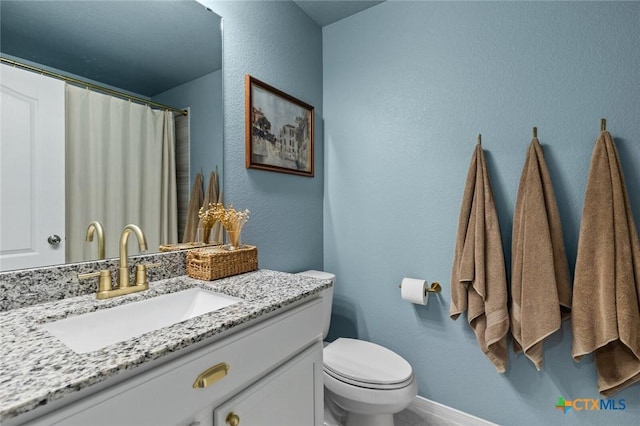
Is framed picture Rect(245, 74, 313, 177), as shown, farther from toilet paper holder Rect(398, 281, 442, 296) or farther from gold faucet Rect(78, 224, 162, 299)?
toilet paper holder Rect(398, 281, 442, 296)

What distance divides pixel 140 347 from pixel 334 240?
60.3 inches

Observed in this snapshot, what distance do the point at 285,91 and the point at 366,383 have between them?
1.60 meters

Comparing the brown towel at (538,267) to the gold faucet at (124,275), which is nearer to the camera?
the gold faucet at (124,275)

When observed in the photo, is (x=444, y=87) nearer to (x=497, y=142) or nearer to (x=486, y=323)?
(x=497, y=142)

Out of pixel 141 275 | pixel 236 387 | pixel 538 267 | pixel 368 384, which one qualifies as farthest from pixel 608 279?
pixel 141 275

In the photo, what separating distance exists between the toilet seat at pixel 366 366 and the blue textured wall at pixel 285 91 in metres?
0.56

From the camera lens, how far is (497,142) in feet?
5.00

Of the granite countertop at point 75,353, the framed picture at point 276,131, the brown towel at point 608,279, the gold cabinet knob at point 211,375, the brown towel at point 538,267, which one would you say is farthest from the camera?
the framed picture at point 276,131

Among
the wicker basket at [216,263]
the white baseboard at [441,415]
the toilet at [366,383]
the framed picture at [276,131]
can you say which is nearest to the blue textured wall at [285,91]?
the framed picture at [276,131]

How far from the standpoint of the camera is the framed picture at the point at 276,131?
1.58 meters

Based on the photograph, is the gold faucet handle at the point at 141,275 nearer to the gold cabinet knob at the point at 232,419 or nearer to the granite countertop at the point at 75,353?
the granite countertop at the point at 75,353

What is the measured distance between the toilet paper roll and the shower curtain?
3.97 ft

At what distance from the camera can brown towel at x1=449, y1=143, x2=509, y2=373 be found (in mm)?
1420

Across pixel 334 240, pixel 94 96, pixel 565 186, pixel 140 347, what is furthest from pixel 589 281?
pixel 94 96
